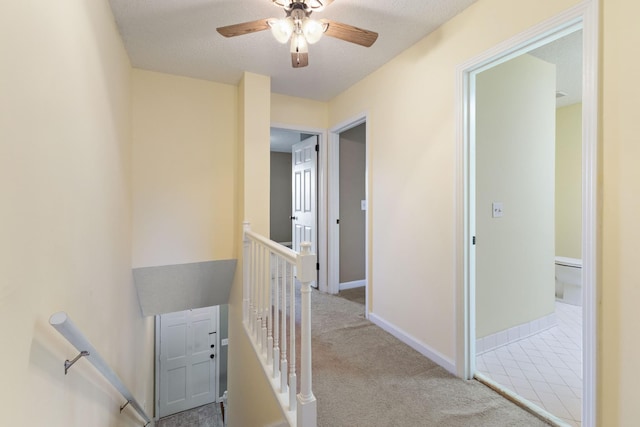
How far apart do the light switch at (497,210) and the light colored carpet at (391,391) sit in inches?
49.5

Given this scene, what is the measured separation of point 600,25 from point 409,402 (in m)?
2.12

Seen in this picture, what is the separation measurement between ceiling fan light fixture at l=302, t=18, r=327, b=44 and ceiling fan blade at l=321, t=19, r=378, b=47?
0.04m

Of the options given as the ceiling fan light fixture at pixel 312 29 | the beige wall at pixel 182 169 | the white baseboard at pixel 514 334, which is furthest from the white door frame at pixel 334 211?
the ceiling fan light fixture at pixel 312 29

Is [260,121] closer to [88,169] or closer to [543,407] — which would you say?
[88,169]

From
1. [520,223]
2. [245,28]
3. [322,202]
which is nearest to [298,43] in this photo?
[245,28]

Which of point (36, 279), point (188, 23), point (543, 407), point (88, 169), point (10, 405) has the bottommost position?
point (543, 407)

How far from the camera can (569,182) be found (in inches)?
160

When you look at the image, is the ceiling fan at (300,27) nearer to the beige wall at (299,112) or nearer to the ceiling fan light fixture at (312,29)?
the ceiling fan light fixture at (312,29)

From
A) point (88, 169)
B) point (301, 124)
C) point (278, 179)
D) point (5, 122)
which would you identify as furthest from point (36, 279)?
point (278, 179)

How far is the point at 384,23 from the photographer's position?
80.2 inches

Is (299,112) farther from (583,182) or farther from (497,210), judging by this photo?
(583,182)

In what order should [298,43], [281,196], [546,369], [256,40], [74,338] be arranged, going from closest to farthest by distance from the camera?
[74,338], [298,43], [546,369], [256,40], [281,196]

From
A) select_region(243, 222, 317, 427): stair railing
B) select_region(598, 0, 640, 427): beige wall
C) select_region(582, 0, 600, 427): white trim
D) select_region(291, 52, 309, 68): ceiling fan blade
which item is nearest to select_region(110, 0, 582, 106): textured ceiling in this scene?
select_region(291, 52, 309, 68): ceiling fan blade

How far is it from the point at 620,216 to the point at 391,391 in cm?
150
